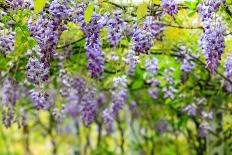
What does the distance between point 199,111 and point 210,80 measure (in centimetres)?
61

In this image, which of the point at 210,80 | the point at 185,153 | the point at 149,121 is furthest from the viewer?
the point at 185,153

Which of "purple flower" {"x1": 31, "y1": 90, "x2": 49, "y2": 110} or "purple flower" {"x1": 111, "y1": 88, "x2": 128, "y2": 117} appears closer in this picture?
"purple flower" {"x1": 31, "y1": 90, "x2": 49, "y2": 110}

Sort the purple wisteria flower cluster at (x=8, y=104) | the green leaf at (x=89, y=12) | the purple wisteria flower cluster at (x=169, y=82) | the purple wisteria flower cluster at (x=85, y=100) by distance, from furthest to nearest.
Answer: the purple wisteria flower cluster at (x=169, y=82) < the purple wisteria flower cluster at (x=8, y=104) < the purple wisteria flower cluster at (x=85, y=100) < the green leaf at (x=89, y=12)

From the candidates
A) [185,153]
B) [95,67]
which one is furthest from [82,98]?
[185,153]

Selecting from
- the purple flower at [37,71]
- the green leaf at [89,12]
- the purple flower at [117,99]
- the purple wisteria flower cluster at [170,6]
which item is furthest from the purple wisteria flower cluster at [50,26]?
the purple flower at [117,99]

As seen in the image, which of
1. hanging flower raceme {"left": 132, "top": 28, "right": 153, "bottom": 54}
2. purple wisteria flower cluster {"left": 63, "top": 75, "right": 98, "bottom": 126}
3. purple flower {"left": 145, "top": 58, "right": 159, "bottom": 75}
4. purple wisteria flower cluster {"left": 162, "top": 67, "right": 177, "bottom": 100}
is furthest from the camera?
purple wisteria flower cluster {"left": 162, "top": 67, "right": 177, "bottom": 100}

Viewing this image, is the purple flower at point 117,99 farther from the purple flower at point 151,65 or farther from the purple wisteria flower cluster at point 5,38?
the purple wisteria flower cluster at point 5,38

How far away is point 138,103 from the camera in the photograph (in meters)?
11.5

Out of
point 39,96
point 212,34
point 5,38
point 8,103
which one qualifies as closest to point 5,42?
point 5,38

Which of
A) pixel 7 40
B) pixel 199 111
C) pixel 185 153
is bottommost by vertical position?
pixel 185 153

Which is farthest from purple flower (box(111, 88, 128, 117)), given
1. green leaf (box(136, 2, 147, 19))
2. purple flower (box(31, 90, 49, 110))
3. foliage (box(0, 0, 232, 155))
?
green leaf (box(136, 2, 147, 19))

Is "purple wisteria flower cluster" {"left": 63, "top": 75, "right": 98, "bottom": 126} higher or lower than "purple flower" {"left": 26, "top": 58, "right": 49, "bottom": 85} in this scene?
lower

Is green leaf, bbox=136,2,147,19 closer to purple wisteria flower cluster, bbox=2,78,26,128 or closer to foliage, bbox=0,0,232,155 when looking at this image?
foliage, bbox=0,0,232,155

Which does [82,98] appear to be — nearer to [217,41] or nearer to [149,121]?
[217,41]
